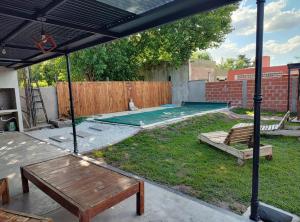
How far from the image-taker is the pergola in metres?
2.40

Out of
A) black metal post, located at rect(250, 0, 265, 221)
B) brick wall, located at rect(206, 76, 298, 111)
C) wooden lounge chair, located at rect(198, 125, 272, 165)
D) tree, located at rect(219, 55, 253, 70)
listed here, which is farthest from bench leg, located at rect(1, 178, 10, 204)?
tree, located at rect(219, 55, 253, 70)

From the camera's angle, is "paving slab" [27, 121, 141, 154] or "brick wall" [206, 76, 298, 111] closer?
"paving slab" [27, 121, 141, 154]

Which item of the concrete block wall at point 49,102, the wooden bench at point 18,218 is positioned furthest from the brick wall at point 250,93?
the wooden bench at point 18,218

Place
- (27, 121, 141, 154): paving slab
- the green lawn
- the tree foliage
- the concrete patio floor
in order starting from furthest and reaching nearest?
the tree foliage, (27, 121, 141, 154): paving slab, the green lawn, the concrete patio floor

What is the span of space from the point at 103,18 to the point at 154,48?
43.1 ft

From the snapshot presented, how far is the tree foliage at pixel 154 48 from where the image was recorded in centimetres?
1430

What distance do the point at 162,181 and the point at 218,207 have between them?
1.06 m

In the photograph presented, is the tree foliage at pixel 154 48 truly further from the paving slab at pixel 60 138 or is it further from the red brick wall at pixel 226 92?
the paving slab at pixel 60 138

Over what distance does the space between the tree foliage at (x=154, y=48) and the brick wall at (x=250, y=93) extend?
348 cm

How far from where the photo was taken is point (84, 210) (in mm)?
1940

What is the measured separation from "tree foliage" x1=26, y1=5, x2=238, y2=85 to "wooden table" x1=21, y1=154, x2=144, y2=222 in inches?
473

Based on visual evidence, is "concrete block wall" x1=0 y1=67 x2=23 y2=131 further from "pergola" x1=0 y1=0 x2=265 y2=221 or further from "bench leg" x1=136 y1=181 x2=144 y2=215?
"bench leg" x1=136 y1=181 x2=144 y2=215

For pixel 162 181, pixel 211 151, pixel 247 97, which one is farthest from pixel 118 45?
pixel 162 181

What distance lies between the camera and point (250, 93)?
12.1 meters
